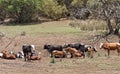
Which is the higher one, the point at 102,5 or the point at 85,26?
the point at 102,5

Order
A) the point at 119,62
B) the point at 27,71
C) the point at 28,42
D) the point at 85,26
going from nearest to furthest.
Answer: the point at 27,71
the point at 119,62
the point at 28,42
the point at 85,26

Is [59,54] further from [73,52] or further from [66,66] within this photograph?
[66,66]

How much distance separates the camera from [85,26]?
119 feet

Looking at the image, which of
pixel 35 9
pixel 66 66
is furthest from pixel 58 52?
pixel 35 9

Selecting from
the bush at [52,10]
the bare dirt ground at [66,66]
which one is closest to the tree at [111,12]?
the bare dirt ground at [66,66]

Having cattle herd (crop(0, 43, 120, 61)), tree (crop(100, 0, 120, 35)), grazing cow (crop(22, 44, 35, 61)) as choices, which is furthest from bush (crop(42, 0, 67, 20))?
grazing cow (crop(22, 44, 35, 61))

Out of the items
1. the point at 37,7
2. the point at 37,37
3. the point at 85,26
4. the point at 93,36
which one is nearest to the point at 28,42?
the point at 37,37

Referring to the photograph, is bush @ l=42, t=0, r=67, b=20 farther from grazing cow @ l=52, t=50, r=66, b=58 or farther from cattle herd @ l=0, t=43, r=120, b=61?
grazing cow @ l=52, t=50, r=66, b=58

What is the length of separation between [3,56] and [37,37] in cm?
877

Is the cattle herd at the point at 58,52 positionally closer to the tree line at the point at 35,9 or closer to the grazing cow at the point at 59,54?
the grazing cow at the point at 59,54

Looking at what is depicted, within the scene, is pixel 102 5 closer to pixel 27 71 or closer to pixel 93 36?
pixel 93 36

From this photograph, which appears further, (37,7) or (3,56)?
(37,7)

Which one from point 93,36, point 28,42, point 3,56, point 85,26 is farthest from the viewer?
point 85,26

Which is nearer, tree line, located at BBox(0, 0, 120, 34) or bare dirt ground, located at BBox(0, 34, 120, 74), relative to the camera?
bare dirt ground, located at BBox(0, 34, 120, 74)
